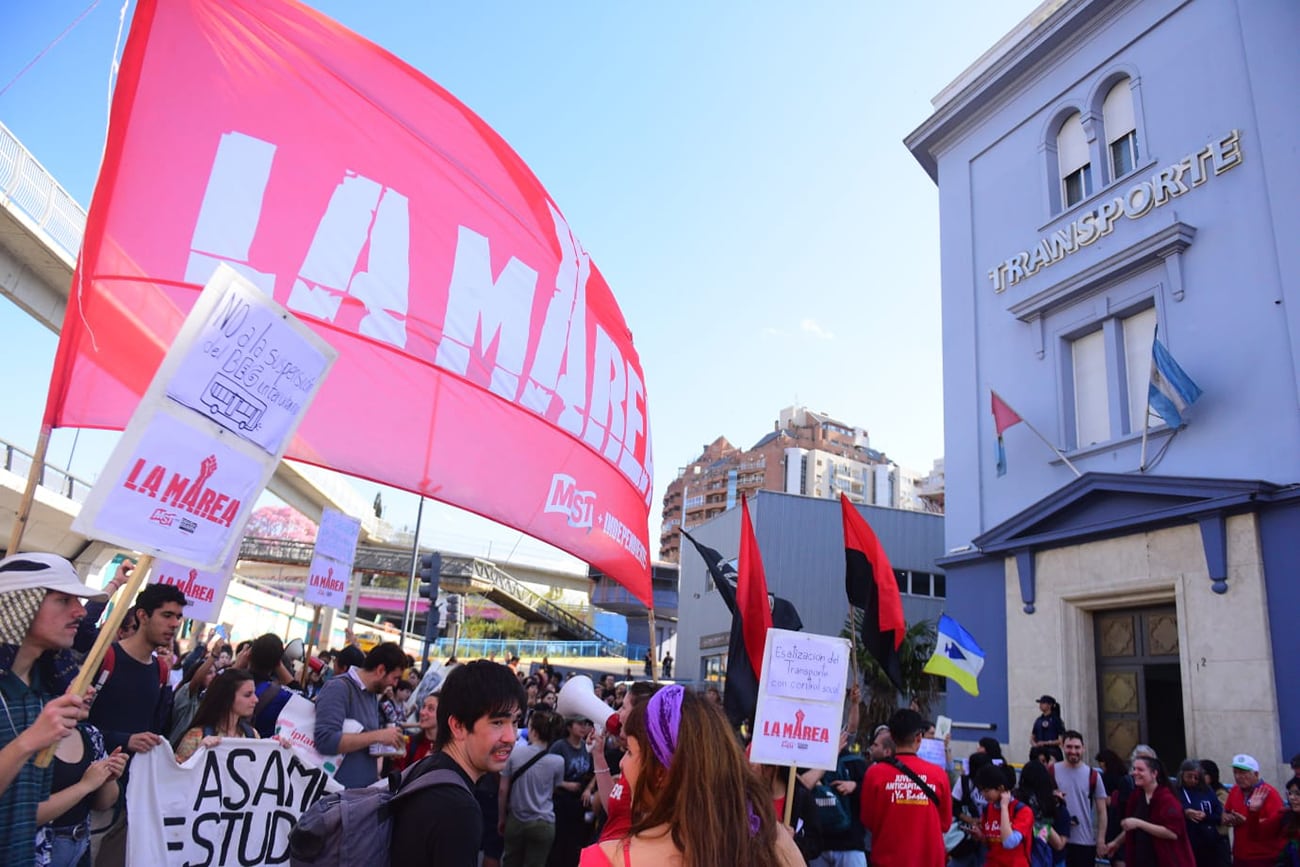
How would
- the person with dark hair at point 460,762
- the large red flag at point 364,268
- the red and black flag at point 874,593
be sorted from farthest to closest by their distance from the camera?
1. the red and black flag at point 874,593
2. the large red flag at point 364,268
3. the person with dark hair at point 460,762

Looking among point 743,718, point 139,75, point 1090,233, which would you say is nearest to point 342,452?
point 139,75

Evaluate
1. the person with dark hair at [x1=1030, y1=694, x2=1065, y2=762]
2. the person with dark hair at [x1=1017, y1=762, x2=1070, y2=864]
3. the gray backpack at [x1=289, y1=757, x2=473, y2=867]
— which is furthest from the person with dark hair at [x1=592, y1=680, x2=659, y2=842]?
the person with dark hair at [x1=1030, y1=694, x2=1065, y2=762]

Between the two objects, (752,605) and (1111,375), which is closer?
(752,605)

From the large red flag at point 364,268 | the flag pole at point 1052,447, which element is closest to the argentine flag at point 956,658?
the flag pole at point 1052,447

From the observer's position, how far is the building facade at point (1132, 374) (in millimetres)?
11688

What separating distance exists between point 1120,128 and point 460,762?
16.5m

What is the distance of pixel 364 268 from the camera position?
603 centimetres

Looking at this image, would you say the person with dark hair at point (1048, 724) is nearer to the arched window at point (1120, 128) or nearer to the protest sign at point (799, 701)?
the protest sign at point (799, 701)

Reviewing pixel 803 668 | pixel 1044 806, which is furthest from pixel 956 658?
pixel 803 668

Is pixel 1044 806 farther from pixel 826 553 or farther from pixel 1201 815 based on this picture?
pixel 826 553

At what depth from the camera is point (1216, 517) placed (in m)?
11.9

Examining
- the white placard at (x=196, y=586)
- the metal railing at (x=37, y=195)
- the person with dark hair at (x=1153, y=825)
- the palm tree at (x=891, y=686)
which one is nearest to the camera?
the white placard at (x=196, y=586)

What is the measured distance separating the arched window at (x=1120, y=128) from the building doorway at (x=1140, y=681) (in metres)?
7.39

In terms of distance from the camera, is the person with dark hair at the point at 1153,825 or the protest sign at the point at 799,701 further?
the person with dark hair at the point at 1153,825
